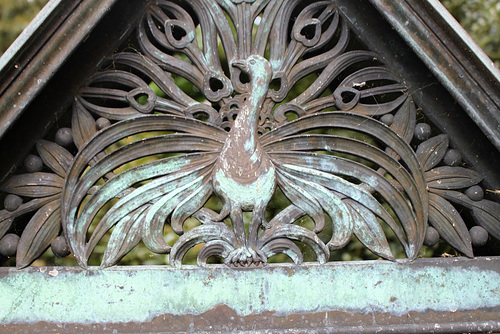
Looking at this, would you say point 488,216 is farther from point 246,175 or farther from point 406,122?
point 246,175

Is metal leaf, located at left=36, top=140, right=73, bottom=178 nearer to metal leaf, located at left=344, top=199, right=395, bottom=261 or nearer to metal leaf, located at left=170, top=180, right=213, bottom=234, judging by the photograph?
metal leaf, located at left=170, top=180, right=213, bottom=234

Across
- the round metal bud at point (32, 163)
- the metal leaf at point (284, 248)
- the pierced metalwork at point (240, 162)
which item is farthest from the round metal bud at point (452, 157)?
the round metal bud at point (32, 163)

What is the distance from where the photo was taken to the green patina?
4.96 feet

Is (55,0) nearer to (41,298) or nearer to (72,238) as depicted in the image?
(72,238)

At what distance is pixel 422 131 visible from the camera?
163 cm

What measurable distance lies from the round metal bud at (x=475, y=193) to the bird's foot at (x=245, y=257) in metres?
0.63

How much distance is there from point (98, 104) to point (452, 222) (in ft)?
3.61

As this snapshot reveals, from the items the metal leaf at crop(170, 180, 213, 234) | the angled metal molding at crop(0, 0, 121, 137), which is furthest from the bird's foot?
the angled metal molding at crop(0, 0, 121, 137)

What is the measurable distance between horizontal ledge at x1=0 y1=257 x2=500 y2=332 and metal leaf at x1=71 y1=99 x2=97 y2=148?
14.3 inches

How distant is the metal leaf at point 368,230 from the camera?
1.58m

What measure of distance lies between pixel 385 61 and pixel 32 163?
105 centimetres

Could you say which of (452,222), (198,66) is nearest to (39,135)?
(198,66)

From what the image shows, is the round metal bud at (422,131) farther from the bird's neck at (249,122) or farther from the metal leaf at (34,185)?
the metal leaf at (34,185)

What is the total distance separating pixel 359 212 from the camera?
5.18ft
